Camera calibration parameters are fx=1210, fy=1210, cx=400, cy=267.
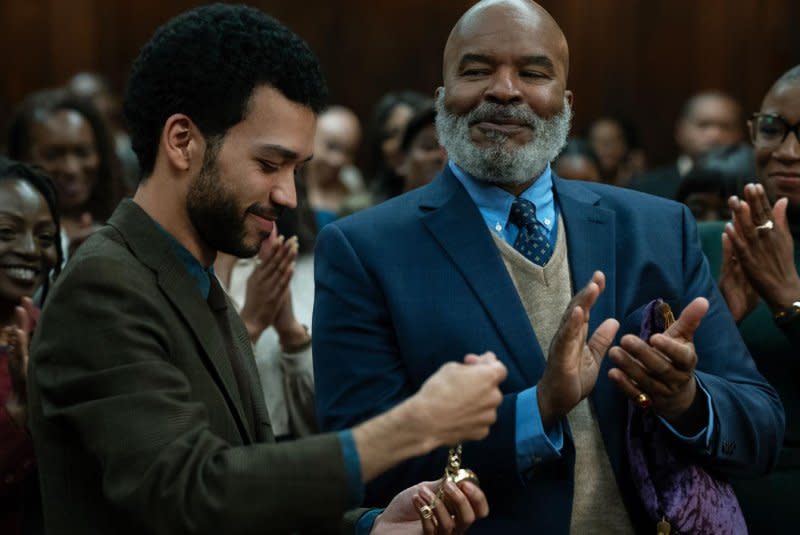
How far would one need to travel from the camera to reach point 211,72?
1994mm

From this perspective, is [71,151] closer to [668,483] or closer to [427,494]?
[427,494]

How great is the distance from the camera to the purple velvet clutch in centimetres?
228

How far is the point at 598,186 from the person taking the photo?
269cm

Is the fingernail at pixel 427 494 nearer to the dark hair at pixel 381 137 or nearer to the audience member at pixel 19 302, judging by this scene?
the audience member at pixel 19 302

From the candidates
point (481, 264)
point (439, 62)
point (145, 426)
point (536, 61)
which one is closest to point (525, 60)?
point (536, 61)

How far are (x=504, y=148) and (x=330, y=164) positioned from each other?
13.7 ft

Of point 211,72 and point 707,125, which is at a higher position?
point 211,72

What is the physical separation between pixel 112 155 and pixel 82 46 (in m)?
4.18

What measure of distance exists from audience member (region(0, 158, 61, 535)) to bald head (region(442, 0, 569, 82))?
113 centimetres

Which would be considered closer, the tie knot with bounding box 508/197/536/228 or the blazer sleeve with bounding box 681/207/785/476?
the blazer sleeve with bounding box 681/207/785/476

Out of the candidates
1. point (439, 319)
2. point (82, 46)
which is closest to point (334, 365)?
point (439, 319)

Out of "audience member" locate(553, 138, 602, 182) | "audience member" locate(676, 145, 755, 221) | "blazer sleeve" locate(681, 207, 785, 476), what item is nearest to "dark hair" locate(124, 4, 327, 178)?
"blazer sleeve" locate(681, 207, 785, 476)

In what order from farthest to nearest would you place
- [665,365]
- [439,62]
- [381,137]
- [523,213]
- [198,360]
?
1. [439,62]
2. [381,137]
3. [523,213]
4. [665,365]
5. [198,360]

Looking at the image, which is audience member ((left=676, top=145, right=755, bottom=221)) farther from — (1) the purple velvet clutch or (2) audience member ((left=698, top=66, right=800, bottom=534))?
(1) the purple velvet clutch
